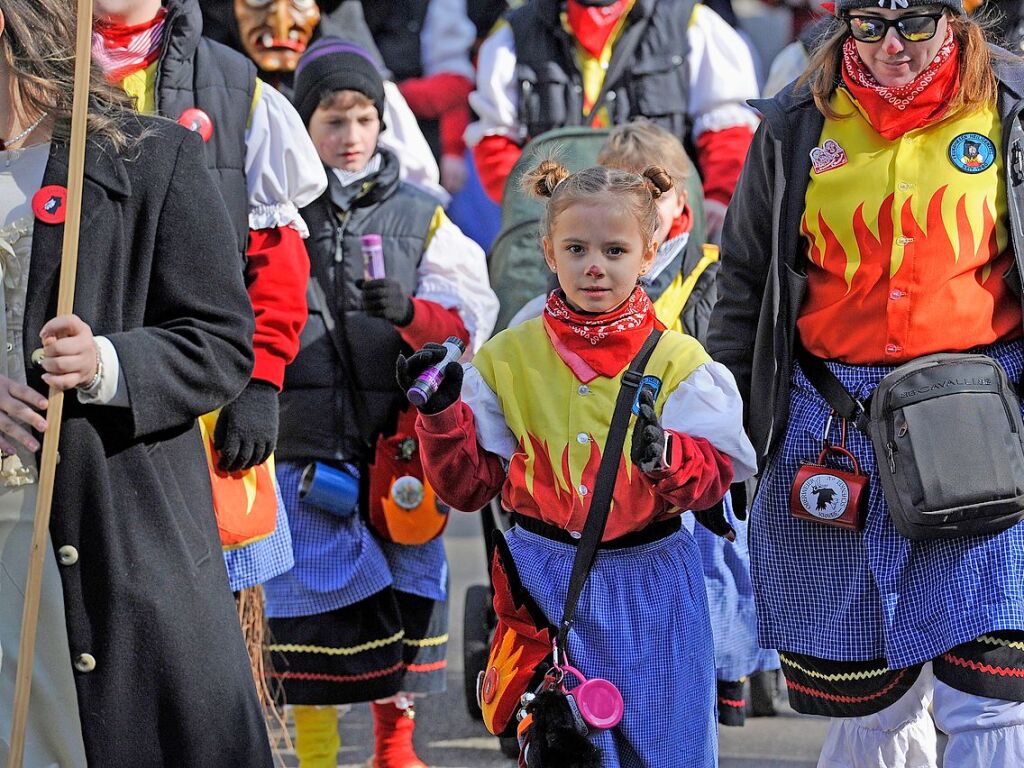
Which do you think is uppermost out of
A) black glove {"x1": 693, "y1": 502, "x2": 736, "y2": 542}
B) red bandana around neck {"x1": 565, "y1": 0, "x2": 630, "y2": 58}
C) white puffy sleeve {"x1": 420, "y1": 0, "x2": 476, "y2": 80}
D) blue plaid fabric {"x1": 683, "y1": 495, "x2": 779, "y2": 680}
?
white puffy sleeve {"x1": 420, "y1": 0, "x2": 476, "y2": 80}

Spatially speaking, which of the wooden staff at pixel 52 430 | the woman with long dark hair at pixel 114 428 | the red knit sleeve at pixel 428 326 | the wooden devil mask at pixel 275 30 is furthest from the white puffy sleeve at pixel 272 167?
the wooden devil mask at pixel 275 30

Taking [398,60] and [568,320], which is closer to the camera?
[568,320]

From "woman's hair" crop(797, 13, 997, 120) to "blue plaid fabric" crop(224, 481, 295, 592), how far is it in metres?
1.66

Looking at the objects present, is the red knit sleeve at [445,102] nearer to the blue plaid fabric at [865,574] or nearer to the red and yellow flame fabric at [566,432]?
the blue plaid fabric at [865,574]

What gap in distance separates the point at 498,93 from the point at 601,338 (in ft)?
9.10

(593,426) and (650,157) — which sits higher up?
(650,157)

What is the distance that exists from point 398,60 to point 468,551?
227cm

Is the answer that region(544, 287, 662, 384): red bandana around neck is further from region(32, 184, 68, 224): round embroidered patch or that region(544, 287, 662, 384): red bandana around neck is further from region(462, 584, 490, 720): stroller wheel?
region(462, 584, 490, 720): stroller wheel

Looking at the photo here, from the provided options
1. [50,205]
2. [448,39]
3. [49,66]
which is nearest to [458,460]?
[50,205]

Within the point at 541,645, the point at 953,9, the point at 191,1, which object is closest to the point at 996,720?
the point at 541,645

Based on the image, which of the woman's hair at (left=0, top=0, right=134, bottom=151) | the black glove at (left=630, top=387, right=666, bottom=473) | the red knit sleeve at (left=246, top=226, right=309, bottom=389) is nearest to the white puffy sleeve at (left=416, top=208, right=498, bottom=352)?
the red knit sleeve at (left=246, top=226, right=309, bottom=389)

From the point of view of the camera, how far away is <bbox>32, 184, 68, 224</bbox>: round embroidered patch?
2900 millimetres

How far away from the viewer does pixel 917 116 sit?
389cm

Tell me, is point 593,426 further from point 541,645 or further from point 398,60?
point 398,60
